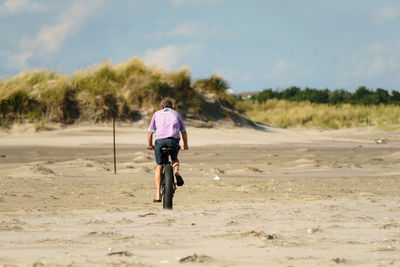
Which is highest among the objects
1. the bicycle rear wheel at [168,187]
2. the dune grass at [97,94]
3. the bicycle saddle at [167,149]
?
the dune grass at [97,94]

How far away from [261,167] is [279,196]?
18.3 feet

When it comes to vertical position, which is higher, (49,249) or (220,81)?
(220,81)

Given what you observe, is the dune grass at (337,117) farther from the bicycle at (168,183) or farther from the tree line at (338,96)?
the bicycle at (168,183)

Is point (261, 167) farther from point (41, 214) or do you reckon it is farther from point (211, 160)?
point (41, 214)

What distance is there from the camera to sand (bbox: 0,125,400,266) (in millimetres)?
5426

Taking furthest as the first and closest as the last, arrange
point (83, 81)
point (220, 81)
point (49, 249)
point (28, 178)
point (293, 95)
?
point (293, 95) < point (220, 81) < point (83, 81) < point (28, 178) < point (49, 249)

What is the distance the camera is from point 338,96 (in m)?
51.6

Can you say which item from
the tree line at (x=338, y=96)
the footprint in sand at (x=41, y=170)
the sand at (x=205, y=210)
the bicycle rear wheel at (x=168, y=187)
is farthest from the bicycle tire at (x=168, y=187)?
the tree line at (x=338, y=96)

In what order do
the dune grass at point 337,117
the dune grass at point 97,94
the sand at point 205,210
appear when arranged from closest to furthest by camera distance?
the sand at point 205,210, the dune grass at point 97,94, the dune grass at point 337,117

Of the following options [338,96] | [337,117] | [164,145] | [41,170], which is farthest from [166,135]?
[338,96]

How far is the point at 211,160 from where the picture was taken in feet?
58.8

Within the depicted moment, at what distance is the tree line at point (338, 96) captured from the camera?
150 ft

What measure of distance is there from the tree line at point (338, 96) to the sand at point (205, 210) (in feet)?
86.1

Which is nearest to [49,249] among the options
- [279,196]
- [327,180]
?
[279,196]
